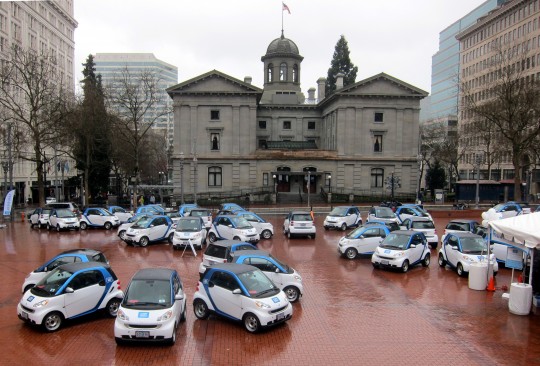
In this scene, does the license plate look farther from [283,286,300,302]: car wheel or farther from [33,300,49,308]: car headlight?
[283,286,300,302]: car wheel

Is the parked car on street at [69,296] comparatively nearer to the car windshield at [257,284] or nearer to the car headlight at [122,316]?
the car headlight at [122,316]

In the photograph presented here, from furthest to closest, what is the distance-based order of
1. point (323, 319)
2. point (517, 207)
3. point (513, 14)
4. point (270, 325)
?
point (513, 14), point (517, 207), point (323, 319), point (270, 325)

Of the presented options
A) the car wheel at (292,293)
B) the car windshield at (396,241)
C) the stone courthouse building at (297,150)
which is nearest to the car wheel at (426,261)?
the car windshield at (396,241)

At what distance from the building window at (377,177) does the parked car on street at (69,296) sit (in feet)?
155

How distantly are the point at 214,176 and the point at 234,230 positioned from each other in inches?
1252

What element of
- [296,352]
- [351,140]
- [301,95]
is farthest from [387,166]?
[296,352]

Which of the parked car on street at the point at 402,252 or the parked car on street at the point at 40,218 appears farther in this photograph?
the parked car on street at the point at 40,218

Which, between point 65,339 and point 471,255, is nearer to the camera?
point 65,339

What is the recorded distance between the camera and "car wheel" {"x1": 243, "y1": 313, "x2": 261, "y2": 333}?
38.1 ft

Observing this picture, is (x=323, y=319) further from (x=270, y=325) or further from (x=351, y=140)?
(x=351, y=140)

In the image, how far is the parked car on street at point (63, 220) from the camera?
3114 cm

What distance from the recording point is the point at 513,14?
265ft

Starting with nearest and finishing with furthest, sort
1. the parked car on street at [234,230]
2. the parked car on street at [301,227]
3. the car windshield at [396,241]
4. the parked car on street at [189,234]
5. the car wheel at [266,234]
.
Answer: the car windshield at [396,241] → the parked car on street at [189,234] → the parked car on street at [234,230] → the parked car on street at [301,227] → the car wheel at [266,234]

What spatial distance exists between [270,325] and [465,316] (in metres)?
6.05
